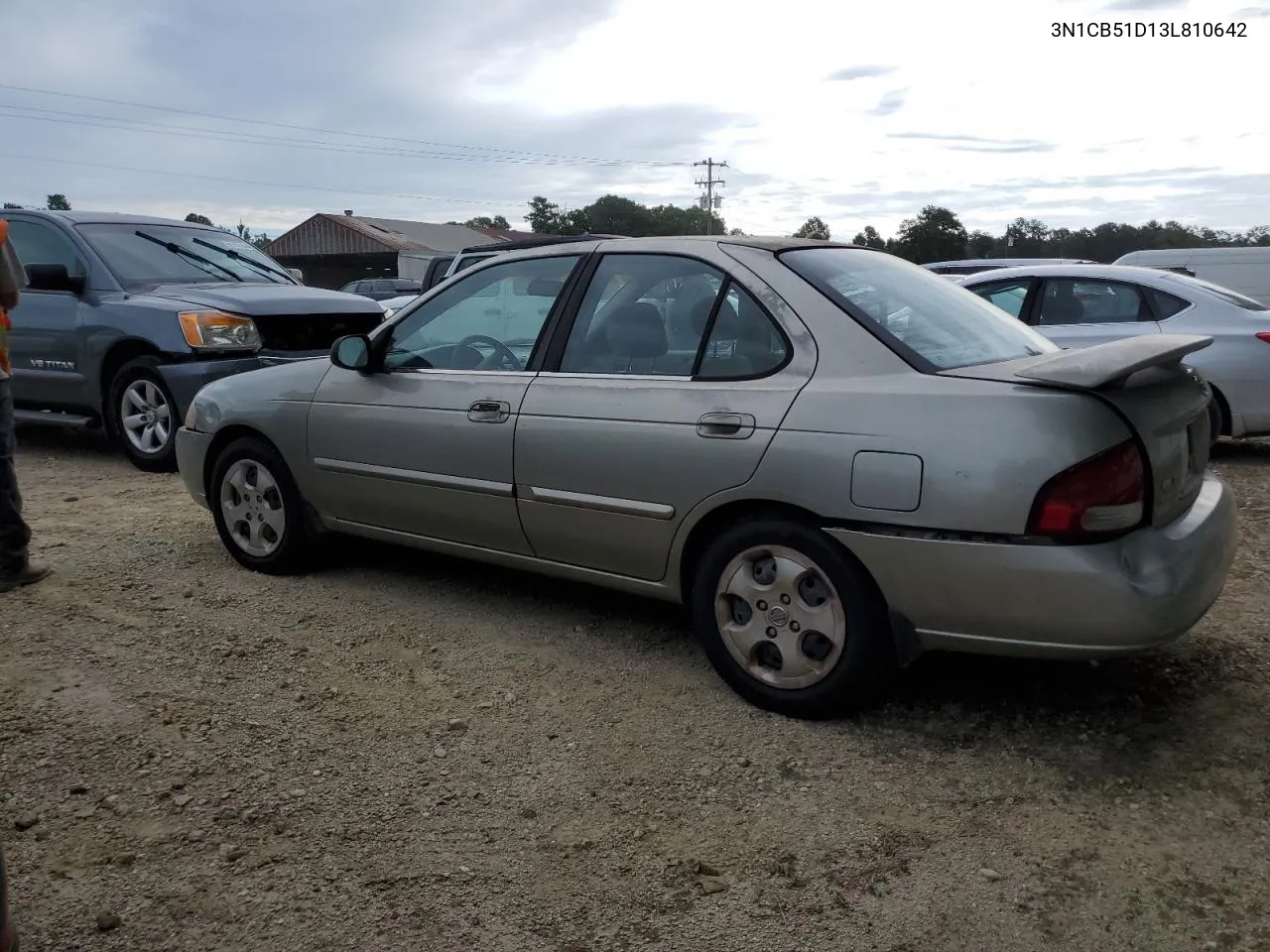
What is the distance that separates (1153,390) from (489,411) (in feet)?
7.71

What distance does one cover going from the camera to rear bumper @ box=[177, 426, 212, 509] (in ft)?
17.0

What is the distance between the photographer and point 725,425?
3.47m

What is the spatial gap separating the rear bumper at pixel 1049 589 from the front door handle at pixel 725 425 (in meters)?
0.45

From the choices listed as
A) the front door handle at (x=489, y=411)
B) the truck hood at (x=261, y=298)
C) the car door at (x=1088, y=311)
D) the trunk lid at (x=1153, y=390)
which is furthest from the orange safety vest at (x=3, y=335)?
the car door at (x=1088, y=311)

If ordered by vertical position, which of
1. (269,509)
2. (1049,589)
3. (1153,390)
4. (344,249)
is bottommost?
(269,509)

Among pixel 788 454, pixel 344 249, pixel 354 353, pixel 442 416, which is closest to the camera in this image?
pixel 788 454

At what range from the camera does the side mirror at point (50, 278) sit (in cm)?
750

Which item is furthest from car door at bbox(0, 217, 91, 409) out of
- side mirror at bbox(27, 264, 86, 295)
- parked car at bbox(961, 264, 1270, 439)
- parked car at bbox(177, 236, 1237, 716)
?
parked car at bbox(961, 264, 1270, 439)

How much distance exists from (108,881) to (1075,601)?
8.71 ft

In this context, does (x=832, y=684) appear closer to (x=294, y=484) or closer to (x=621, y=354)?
(x=621, y=354)

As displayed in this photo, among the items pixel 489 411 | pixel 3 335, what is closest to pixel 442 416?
pixel 489 411

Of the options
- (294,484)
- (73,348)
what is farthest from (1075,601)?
(73,348)

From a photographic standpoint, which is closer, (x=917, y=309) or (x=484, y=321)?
(x=917, y=309)

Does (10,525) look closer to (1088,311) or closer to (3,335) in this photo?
(3,335)
